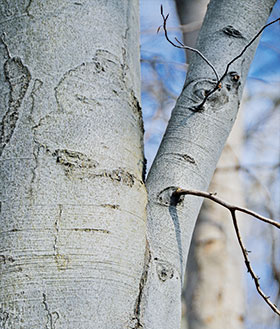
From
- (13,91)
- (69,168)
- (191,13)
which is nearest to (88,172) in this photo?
(69,168)

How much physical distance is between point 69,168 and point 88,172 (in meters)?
0.02

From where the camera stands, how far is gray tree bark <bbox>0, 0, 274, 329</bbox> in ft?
1.71

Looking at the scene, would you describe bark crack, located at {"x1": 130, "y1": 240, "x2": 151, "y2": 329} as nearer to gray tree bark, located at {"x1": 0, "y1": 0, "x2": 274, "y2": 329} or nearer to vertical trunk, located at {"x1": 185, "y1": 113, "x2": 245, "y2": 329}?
gray tree bark, located at {"x1": 0, "y1": 0, "x2": 274, "y2": 329}

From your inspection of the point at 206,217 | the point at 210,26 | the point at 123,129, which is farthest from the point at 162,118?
the point at 123,129

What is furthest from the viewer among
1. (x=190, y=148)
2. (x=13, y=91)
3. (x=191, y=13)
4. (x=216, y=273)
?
(x=191, y=13)

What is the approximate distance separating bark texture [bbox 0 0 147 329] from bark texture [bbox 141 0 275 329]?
0.05m

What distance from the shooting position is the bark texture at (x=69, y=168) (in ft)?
1.70

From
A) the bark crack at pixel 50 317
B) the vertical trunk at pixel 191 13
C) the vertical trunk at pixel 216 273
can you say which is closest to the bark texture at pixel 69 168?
the bark crack at pixel 50 317

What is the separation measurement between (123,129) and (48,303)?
26 centimetres

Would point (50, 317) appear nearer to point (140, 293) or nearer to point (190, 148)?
point (140, 293)

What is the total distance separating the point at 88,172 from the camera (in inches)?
22.9

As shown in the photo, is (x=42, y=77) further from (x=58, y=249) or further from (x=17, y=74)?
(x=58, y=249)

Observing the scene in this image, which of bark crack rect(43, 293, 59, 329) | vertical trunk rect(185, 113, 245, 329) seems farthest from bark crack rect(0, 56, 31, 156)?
vertical trunk rect(185, 113, 245, 329)

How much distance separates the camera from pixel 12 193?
0.56 meters
